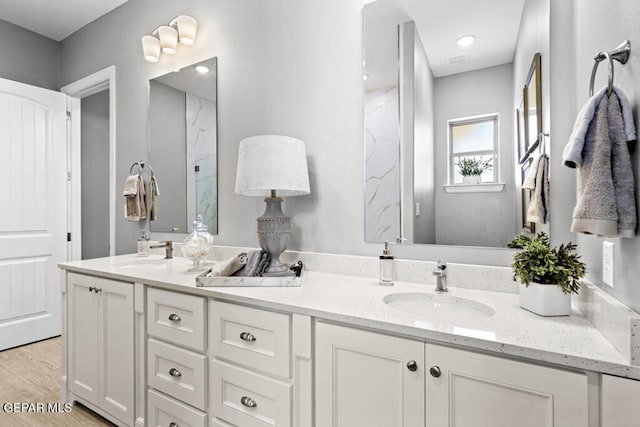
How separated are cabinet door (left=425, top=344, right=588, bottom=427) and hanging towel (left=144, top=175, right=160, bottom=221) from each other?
2154mm

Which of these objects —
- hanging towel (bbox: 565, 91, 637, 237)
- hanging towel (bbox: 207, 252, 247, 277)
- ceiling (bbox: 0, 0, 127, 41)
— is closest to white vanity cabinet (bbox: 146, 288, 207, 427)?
hanging towel (bbox: 207, 252, 247, 277)

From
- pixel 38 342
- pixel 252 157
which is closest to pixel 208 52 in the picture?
pixel 252 157

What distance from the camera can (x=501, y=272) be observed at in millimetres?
1296

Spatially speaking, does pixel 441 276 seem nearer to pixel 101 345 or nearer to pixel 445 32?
pixel 445 32

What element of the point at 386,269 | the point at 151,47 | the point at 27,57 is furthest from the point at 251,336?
the point at 27,57

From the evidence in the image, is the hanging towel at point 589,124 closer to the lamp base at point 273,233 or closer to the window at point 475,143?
the window at point 475,143

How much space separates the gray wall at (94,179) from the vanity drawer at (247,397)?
9.76 feet

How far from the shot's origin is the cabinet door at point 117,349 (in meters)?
1.62

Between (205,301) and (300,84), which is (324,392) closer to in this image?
(205,301)

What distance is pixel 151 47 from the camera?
2.32 meters

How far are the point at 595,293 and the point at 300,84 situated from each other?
1.51 metres

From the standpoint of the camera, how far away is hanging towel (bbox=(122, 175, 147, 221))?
2436 millimetres

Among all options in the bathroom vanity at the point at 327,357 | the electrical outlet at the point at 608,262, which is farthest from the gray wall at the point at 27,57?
the electrical outlet at the point at 608,262

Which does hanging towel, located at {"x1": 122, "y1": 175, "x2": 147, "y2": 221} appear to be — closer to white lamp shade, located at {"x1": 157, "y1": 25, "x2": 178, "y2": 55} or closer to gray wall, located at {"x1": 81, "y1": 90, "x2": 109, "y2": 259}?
white lamp shade, located at {"x1": 157, "y1": 25, "x2": 178, "y2": 55}
